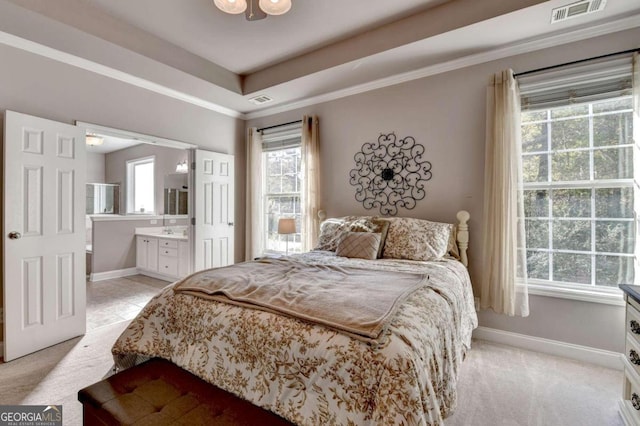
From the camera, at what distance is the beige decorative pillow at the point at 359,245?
2.63m

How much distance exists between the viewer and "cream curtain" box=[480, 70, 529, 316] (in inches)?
98.5

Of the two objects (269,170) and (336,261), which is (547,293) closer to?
(336,261)

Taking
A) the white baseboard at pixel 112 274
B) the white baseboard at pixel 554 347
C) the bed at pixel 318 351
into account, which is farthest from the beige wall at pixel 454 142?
the white baseboard at pixel 112 274

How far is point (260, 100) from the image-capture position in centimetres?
390

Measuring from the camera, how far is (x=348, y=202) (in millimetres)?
3572

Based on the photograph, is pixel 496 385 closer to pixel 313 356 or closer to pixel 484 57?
pixel 313 356

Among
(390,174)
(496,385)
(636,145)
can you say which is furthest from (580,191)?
(496,385)

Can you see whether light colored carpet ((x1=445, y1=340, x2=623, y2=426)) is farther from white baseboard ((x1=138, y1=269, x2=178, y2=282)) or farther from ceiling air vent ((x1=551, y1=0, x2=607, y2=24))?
white baseboard ((x1=138, y1=269, x2=178, y2=282))

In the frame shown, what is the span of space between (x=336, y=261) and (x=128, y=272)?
4732 mm

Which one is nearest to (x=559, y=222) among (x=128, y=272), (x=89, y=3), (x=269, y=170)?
(x=269, y=170)

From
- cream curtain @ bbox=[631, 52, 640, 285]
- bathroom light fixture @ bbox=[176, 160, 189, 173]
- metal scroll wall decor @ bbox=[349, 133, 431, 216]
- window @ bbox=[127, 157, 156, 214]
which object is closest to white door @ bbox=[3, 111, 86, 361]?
bathroom light fixture @ bbox=[176, 160, 189, 173]

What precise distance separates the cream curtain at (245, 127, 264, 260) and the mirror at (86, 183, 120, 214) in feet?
12.9

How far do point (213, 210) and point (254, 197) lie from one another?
2.02ft

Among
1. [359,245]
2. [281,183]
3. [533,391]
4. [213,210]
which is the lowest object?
[533,391]
